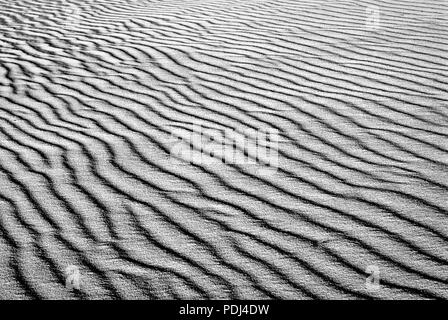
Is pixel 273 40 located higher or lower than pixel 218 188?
higher

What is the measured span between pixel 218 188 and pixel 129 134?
1060 mm

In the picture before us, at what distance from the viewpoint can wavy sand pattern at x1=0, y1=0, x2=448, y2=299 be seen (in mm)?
2408

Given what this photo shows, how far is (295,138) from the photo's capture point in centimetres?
371

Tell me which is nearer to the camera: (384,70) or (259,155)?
(259,155)

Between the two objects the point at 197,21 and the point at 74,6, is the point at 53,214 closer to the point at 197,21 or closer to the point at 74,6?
the point at 197,21

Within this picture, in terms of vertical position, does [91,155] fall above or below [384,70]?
below

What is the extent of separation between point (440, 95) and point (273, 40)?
2.51 meters

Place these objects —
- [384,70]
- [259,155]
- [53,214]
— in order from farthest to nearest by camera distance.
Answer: [384,70] → [259,155] → [53,214]

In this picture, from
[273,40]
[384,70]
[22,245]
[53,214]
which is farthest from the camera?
[273,40]

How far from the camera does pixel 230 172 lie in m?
3.32

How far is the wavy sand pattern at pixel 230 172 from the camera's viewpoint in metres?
2.41

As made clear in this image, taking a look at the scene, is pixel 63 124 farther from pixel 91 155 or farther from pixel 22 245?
pixel 22 245

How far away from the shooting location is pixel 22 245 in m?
2.65

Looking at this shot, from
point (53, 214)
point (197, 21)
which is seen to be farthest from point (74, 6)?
point (53, 214)
